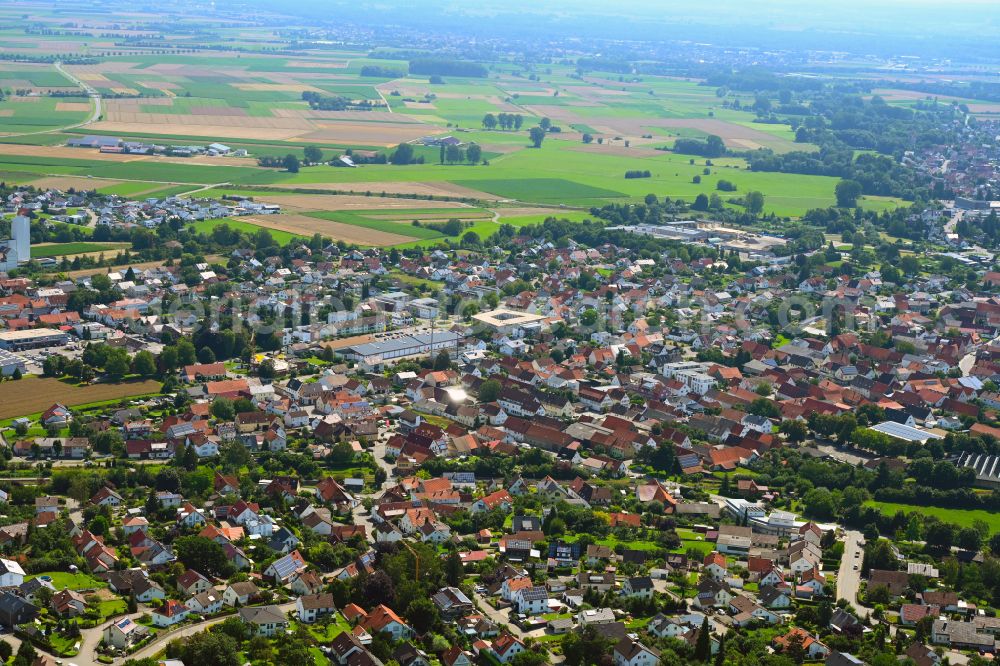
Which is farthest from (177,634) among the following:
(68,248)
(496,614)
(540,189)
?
(540,189)

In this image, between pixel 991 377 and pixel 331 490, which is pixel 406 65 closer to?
pixel 991 377

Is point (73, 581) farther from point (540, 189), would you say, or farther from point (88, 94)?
point (88, 94)

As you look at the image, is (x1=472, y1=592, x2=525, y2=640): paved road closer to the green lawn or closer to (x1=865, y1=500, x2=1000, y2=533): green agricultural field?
the green lawn

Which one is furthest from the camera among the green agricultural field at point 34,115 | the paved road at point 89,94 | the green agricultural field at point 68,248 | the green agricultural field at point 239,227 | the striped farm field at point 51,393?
the paved road at point 89,94

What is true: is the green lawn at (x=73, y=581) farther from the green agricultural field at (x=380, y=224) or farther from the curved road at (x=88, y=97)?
the curved road at (x=88, y=97)

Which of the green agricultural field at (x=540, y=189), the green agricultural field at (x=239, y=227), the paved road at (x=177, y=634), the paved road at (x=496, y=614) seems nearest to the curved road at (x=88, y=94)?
the green agricultural field at (x=540, y=189)

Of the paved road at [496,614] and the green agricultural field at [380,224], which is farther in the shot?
the green agricultural field at [380,224]

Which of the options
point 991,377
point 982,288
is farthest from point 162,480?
point 982,288
